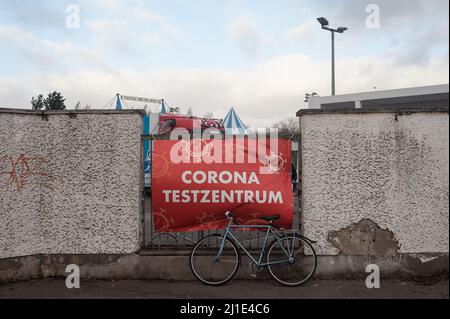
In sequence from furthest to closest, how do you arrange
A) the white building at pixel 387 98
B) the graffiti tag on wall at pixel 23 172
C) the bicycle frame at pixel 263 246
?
the white building at pixel 387 98 < the graffiti tag on wall at pixel 23 172 < the bicycle frame at pixel 263 246

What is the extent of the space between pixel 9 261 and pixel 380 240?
17.0 feet

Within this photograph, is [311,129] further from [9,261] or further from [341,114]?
[9,261]

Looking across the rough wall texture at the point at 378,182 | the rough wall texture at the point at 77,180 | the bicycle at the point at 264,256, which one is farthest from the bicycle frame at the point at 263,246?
the rough wall texture at the point at 77,180

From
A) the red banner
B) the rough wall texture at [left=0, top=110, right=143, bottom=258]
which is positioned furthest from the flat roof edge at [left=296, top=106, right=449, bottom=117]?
the rough wall texture at [left=0, top=110, right=143, bottom=258]

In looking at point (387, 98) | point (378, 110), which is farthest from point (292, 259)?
point (387, 98)

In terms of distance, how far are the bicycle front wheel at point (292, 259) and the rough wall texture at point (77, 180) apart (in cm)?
193

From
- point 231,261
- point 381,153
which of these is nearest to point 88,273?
point 231,261

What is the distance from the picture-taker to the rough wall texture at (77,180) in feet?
18.1

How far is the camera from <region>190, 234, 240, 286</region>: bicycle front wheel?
17.7 ft

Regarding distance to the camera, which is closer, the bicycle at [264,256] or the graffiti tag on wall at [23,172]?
the bicycle at [264,256]

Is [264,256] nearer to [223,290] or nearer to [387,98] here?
[223,290]

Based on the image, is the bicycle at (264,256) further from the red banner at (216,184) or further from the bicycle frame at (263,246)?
the red banner at (216,184)

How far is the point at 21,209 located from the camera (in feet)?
18.0

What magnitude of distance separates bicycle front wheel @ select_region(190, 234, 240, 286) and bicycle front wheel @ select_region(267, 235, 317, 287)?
508mm
